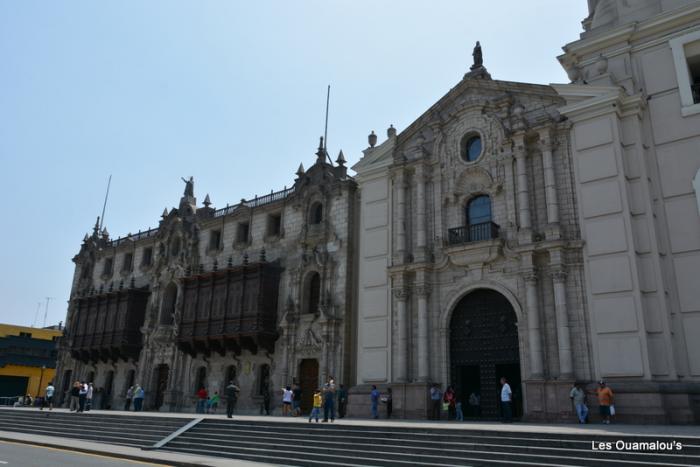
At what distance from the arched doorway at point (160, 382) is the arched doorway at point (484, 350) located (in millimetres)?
19099

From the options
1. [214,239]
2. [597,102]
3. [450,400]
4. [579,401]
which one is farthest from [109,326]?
[597,102]

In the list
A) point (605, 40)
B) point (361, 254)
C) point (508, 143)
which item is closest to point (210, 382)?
point (361, 254)

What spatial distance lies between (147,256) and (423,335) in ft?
77.3

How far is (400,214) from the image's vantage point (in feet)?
80.6

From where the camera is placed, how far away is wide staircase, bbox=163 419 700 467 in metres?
11.6

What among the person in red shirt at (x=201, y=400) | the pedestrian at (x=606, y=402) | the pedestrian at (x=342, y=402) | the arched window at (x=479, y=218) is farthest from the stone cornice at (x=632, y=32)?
the person in red shirt at (x=201, y=400)

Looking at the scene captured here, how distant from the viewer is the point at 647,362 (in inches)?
671

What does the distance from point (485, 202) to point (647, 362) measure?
883 centimetres

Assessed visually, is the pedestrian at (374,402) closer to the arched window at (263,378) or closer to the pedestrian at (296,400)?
the pedestrian at (296,400)

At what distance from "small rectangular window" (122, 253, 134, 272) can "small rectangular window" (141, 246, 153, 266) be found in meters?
1.57

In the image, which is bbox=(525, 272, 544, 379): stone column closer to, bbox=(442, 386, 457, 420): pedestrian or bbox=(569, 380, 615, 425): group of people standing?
bbox=(569, 380, 615, 425): group of people standing

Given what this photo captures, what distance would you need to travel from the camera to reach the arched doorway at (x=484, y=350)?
20.7 meters

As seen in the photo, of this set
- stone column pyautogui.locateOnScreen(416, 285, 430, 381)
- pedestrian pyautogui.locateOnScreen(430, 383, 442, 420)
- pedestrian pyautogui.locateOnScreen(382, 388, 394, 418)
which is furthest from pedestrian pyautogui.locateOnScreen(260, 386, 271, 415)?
pedestrian pyautogui.locateOnScreen(430, 383, 442, 420)

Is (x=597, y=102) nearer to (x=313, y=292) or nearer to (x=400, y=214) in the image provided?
(x=400, y=214)
